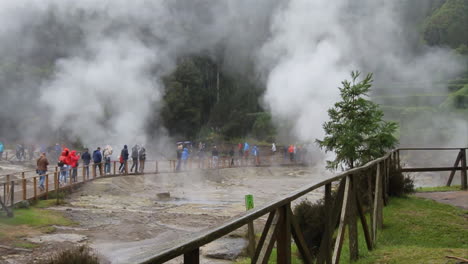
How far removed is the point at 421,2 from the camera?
5406 cm

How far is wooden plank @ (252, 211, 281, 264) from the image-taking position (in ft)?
7.22

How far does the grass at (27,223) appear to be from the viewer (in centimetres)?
905

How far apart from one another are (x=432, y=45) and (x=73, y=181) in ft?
137

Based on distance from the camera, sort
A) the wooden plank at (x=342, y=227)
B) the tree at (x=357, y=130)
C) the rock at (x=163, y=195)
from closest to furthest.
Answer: the wooden plank at (x=342, y=227) < the tree at (x=357, y=130) < the rock at (x=163, y=195)

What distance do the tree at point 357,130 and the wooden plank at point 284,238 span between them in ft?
26.9

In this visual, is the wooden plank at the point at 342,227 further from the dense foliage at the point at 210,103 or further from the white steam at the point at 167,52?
the dense foliage at the point at 210,103

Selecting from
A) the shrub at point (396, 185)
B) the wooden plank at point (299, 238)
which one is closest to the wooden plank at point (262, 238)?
the wooden plank at point (299, 238)

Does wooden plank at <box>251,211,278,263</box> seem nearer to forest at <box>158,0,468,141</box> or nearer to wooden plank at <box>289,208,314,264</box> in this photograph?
wooden plank at <box>289,208,314,264</box>

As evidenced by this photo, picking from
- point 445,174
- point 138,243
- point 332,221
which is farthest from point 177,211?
point 445,174

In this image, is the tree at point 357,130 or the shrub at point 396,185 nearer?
the shrub at point 396,185

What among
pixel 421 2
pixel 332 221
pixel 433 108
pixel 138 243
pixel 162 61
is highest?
pixel 421 2

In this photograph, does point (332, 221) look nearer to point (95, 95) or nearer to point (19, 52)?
point (95, 95)

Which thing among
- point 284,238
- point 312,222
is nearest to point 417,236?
point 312,222

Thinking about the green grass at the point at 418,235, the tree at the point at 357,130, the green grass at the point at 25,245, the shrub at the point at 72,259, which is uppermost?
the tree at the point at 357,130
